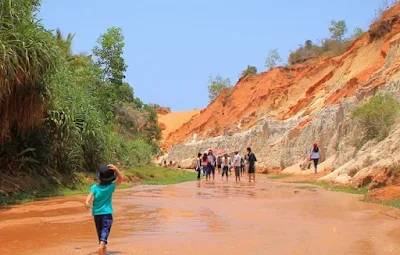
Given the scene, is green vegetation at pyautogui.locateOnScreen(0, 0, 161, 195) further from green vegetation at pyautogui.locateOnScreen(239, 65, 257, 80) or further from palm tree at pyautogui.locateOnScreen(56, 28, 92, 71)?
green vegetation at pyautogui.locateOnScreen(239, 65, 257, 80)

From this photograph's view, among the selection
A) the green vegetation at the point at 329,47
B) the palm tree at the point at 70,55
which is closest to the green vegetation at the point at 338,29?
the green vegetation at the point at 329,47

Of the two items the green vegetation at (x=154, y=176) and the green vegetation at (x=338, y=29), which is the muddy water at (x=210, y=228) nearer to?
the green vegetation at (x=154, y=176)

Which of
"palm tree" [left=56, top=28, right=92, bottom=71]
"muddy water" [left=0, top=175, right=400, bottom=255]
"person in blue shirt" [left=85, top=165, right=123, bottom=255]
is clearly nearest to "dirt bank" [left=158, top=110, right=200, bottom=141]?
"palm tree" [left=56, top=28, right=92, bottom=71]

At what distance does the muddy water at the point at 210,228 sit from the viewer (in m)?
6.39

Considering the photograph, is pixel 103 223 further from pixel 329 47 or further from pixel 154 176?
pixel 329 47

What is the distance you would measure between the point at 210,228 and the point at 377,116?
14.4 meters

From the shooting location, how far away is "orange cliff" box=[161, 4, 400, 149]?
36750mm

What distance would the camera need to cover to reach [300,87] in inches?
2164

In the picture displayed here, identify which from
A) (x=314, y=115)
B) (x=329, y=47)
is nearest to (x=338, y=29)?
(x=329, y=47)

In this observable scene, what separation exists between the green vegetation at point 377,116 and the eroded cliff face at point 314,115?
0.75 meters

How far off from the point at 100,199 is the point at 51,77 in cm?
890

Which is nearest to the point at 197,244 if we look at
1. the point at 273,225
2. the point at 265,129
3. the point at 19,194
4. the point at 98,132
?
the point at 273,225

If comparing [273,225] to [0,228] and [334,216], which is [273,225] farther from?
[0,228]

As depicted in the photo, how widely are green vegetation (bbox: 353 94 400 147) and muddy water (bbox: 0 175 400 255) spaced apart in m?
8.79
